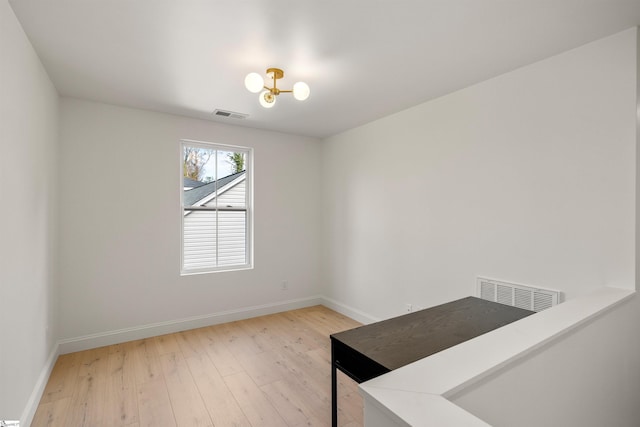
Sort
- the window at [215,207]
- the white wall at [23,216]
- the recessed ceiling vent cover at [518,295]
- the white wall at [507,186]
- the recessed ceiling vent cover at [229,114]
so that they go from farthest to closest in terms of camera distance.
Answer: the window at [215,207] < the recessed ceiling vent cover at [229,114] < the recessed ceiling vent cover at [518,295] < the white wall at [507,186] < the white wall at [23,216]

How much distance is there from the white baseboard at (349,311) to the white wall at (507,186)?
0.09 metres

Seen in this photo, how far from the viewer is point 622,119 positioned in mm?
1939

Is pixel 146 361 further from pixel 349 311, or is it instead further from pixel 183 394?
pixel 349 311

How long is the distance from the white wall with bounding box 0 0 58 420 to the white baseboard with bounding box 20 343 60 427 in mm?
47

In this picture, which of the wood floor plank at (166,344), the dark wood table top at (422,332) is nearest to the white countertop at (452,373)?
the dark wood table top at (422,332)

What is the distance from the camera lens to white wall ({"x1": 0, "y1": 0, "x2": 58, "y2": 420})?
1.67 meters

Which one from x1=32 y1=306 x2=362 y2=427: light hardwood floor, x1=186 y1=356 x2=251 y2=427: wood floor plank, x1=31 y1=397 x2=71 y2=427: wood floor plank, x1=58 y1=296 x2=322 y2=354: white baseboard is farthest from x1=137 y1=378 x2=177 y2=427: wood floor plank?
x1=58 y1=296 x2=322 y2=354: white baseboard

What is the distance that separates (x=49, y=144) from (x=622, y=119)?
4362 mm

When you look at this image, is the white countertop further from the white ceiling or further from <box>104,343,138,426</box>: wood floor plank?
<box>104,343,138,426</box>: wood floor plank

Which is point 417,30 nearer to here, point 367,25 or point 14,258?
point 367,25

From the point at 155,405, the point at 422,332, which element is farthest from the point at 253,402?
the point at 422,332

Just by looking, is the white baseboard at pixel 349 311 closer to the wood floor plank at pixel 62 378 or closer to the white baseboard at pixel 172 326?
the white baseboard at pixel 172 326

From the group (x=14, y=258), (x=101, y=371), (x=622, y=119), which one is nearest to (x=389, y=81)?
(x=622, y=119)

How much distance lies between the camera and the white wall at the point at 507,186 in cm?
→ 199
